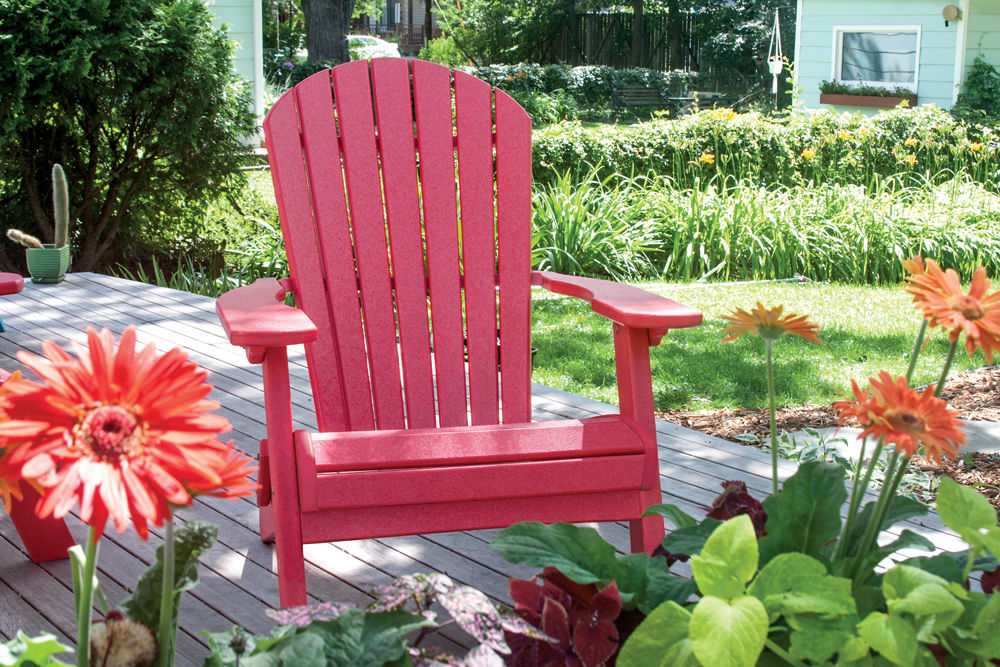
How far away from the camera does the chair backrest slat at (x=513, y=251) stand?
2.28 metres

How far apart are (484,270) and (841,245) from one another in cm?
386

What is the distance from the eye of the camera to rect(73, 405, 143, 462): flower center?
0.59 meters

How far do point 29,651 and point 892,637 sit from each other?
70 centimetres

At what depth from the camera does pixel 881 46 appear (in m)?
12.2

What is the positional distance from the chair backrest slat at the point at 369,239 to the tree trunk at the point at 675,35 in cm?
2063

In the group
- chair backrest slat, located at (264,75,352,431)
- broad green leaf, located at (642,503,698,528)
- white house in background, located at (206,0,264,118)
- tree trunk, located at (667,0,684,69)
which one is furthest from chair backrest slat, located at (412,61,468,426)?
tree trunk, located at (667,0,684,69)

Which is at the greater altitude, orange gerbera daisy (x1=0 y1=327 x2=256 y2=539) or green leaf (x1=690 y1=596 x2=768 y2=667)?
orange gerbera daisy (x1=0 y1=327 x2=256 y2=539)

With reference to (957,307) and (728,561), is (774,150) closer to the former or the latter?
(957,307)

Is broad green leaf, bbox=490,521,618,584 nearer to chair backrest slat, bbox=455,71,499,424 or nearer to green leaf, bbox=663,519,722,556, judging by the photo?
green leaf, bbox=663,519,722,556

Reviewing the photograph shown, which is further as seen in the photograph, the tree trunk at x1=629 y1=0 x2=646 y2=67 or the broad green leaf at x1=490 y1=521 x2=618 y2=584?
the tree trunk at x1=629 y1=0 x2=646 y2=67

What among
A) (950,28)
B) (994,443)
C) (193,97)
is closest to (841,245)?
(994,443)

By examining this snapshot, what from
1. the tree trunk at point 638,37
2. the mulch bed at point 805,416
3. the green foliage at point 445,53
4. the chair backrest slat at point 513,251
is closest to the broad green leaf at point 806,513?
the chair backrest slat at point 513,251

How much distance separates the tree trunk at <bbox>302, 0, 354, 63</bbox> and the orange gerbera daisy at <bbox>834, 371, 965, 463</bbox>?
54.3ft

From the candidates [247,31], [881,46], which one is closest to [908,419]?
[247,31]
